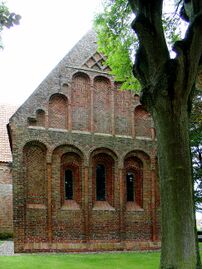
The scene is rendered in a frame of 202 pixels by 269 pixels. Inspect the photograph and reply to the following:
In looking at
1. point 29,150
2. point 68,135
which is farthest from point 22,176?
point 68,135

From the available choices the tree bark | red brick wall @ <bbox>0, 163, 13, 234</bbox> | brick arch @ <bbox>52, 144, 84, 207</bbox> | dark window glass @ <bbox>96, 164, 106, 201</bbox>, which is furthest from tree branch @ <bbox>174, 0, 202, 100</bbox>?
red brick wall @ <bbox>0, 163, 13, 234</bbox>

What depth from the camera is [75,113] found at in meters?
19.9

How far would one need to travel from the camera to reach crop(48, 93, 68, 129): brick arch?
63.0 ft

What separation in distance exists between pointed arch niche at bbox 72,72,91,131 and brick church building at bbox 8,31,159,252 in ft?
0.16

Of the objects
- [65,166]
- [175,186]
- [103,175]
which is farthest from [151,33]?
[103,175]

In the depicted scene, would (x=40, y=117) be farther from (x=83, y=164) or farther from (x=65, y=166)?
(x=83, y=164)

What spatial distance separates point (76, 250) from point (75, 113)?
20.6 feet

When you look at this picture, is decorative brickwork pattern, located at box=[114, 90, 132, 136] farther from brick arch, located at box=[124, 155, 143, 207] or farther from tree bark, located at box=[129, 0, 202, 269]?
tree bark, located at box=[129, 0, 202, 269]

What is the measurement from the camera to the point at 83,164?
1933 centimetres

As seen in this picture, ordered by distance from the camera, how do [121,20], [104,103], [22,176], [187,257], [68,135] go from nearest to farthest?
[187,257] < [121,20] < [22,176] < [68,135] < [104,103]

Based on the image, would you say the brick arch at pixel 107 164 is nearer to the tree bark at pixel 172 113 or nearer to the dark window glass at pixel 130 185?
the dark window glass at pixel 130 185

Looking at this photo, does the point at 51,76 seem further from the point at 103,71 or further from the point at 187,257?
the point at 187,257

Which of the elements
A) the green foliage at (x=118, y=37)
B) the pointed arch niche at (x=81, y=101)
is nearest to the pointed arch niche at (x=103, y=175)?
the pointed arch niche at (x=81, y=101)

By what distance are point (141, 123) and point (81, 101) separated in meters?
3.41
